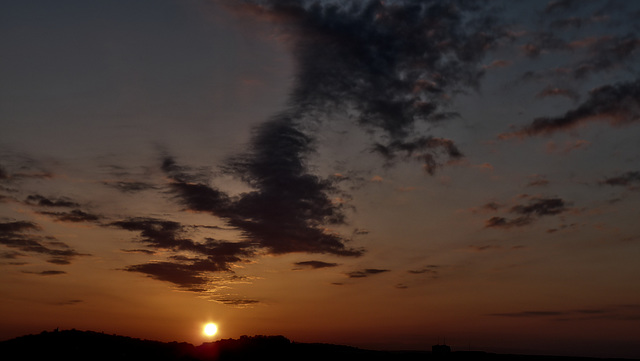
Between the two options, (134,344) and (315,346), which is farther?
(315,346)

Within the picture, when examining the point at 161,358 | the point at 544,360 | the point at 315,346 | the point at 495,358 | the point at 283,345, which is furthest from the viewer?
the point at 544,360

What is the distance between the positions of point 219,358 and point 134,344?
9728mm

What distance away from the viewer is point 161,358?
57438 millimetres

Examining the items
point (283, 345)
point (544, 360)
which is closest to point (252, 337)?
point (283, 345)

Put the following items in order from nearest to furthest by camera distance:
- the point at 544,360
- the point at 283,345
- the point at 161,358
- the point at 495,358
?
the point at 161,358
the point at 283,345
the point at 495,358
the point at 544,360

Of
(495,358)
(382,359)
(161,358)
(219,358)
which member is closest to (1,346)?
(161,358)

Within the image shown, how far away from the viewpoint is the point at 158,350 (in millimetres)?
60125

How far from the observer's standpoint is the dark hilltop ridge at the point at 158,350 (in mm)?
53781

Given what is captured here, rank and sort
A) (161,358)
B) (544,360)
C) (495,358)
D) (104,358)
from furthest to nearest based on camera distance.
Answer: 1. (544,360)
2. (495,358)
3. (161,358)
4. (104,358)

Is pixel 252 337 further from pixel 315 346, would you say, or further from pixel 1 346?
pixel 1 346

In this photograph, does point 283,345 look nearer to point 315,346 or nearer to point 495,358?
point 315,346

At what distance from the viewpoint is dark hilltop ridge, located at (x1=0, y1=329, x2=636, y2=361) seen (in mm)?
53781

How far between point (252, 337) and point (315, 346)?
945 centimetres

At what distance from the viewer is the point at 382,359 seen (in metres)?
70.6
